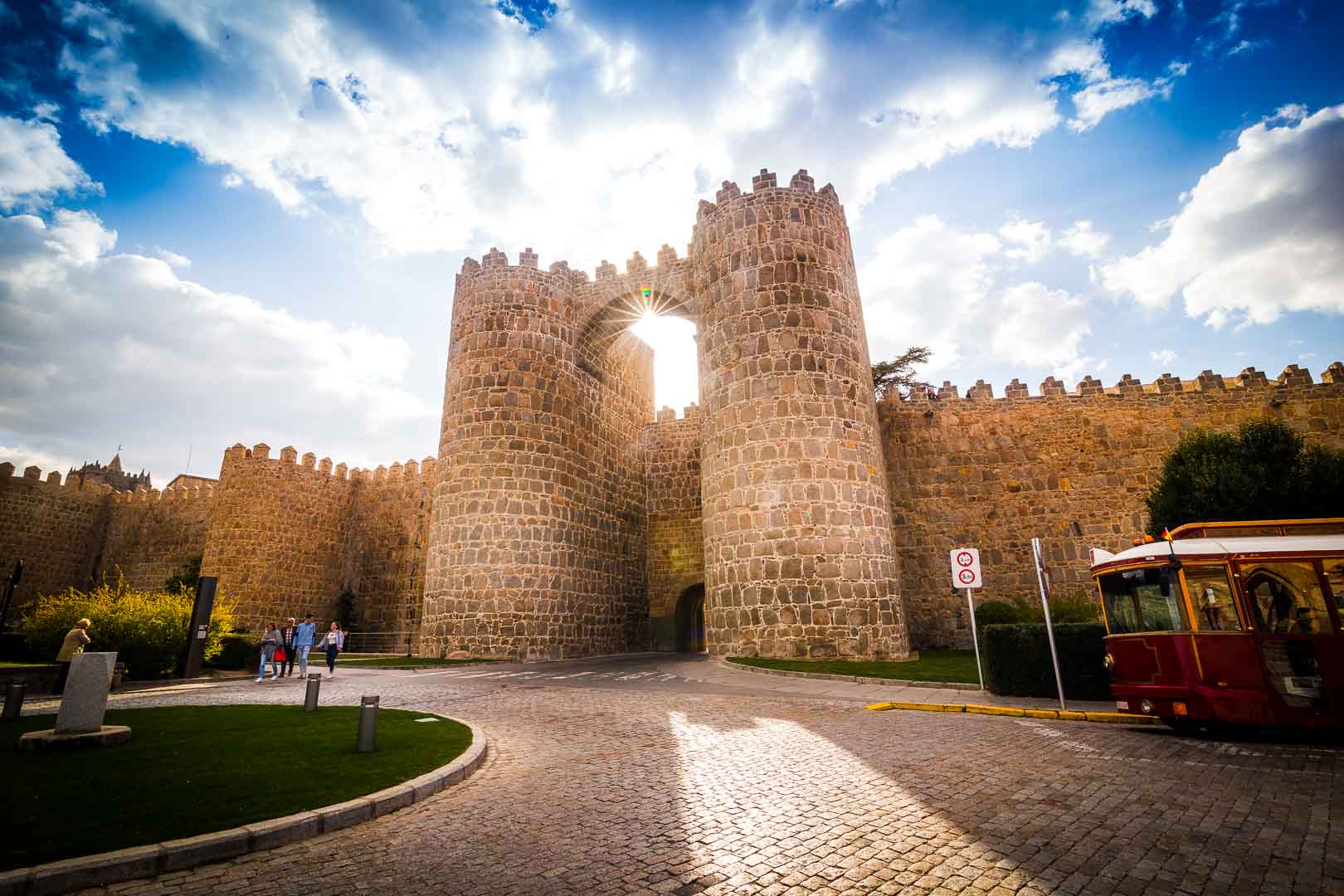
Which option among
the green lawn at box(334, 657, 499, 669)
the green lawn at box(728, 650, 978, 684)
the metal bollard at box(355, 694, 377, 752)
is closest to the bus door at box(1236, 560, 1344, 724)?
Answer: the green lawn at box(728, 650, 978, 684)

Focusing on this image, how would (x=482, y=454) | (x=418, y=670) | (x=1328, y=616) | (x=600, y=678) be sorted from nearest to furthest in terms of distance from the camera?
1. (x=1328, y=616)
2. (x=600, y=678)
3. (x=418, y=670)
4. (x=482, y=454)

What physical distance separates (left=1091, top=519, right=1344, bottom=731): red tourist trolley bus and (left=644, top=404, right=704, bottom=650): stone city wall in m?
16.8

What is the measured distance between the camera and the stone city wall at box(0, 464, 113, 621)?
102 feet

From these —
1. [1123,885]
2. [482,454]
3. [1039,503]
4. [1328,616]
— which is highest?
[482,454]

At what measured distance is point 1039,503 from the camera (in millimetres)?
20734

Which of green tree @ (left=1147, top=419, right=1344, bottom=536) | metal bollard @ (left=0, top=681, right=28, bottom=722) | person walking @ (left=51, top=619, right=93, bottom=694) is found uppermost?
green tree @ (left=1147, top=419, right=1344, bottom=536)

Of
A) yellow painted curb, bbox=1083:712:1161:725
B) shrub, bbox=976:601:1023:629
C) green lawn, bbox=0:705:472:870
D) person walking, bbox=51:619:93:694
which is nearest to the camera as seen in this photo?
green lawn, bbox=0:705:472:870

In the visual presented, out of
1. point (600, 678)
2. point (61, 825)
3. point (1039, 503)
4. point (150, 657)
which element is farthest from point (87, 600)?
point (1039, 503)

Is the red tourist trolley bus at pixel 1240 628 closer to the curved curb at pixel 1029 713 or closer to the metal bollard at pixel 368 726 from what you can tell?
the curved curb at pixel 1029 713

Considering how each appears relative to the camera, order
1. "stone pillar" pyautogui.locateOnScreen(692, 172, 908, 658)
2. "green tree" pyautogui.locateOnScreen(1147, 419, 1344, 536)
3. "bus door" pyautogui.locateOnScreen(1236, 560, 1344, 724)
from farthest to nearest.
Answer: "stone pillar" pyautogui.locateOnScreen(692, 172, 908, 658) → "green tree" pyautogui.locateOnScreen(1147, 419, 1344, 536) → "bus door" pyautogui.locateOnScreen(1236, 560, 1344, 724)

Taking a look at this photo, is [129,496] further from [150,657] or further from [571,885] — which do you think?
[571,885]

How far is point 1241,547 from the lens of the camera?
8.11 meters

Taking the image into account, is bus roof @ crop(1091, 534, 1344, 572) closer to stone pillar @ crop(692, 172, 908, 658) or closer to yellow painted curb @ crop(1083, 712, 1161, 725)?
yellow painted curb @ crop(1083, 712, 1161, 725)

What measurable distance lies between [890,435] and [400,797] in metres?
20.6
